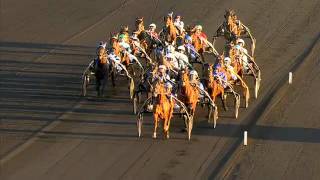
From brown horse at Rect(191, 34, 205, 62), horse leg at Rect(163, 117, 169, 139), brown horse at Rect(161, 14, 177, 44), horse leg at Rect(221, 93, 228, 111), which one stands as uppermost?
brown horse at Rect(161, 14, 177, 44)

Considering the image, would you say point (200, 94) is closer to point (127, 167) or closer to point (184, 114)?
point (184, 114)

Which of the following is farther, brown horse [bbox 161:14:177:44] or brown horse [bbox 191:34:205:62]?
brown horse [bbox 161:14:177:44]

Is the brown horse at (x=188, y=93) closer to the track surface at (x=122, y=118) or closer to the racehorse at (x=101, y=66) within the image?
the track surface at (x=122, y=118)

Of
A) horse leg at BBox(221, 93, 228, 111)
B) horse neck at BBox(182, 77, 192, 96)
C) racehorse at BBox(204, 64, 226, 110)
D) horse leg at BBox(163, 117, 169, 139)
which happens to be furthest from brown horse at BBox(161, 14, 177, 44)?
horse leg at BBox(163, 117, 169, 139)

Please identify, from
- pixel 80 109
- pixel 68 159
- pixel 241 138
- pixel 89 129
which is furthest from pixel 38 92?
pixel 241 138

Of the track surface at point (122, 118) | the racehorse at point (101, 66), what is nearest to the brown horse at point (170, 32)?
the track surface at point (122, 118)

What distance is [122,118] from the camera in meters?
21.2

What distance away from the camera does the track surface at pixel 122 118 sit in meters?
18.0

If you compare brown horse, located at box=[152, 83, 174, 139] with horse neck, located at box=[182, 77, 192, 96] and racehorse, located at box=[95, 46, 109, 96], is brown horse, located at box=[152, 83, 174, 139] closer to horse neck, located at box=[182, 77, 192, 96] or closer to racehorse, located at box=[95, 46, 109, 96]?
horse neck, located at box=[182, 77, 192, 96]

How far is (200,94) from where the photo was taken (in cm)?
2028

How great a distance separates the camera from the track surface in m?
18.0

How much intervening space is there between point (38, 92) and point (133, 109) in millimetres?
3334

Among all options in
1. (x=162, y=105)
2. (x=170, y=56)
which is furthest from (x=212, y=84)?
(x=162, y=105)

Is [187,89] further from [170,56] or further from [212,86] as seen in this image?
[170,56]
